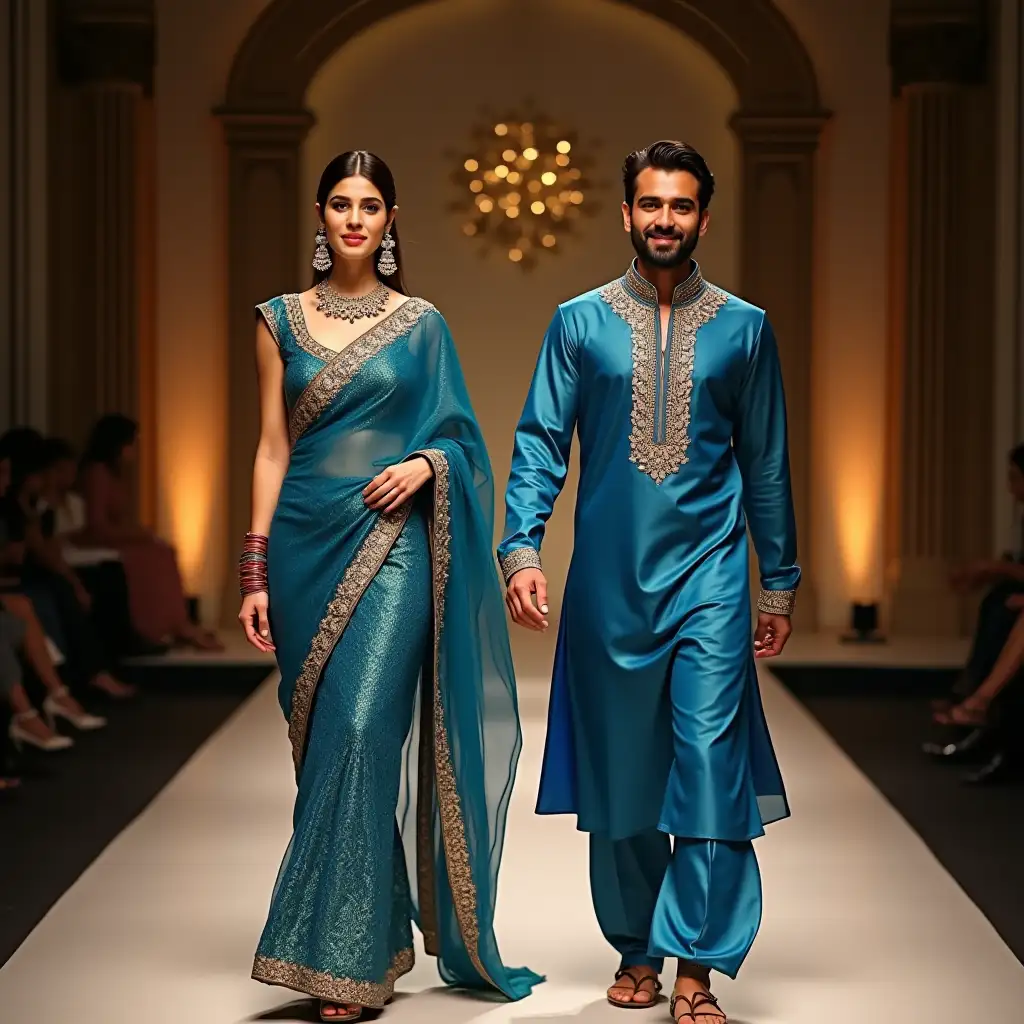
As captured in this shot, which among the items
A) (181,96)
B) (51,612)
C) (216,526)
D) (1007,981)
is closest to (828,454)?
(216,526)

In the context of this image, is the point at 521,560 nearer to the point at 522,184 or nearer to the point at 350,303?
the point at 350,303

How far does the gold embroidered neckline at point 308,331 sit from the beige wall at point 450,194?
6.45 meters

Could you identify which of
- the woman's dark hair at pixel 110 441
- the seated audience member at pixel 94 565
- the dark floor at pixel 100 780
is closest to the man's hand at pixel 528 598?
the dark floor at pixel 100 780

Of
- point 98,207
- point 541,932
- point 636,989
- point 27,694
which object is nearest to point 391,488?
point 636,989

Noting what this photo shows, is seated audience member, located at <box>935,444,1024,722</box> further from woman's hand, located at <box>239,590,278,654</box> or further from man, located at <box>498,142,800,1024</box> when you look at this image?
woman's hand, located at <box>239,590,278,654</box>

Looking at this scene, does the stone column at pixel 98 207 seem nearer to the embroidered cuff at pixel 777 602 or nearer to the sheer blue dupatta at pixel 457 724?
the sheer blue dupatta at pixel 457 724

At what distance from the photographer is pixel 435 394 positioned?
3.25 meters

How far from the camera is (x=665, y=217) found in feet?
10.1

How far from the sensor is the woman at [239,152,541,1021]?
3.03 metres

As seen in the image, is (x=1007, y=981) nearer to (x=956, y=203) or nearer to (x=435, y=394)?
(x=435, y=394)

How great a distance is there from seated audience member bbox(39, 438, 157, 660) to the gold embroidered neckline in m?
4.06

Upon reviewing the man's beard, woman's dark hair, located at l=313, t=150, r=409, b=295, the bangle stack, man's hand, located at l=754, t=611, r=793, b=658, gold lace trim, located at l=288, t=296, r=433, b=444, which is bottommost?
man's hand, located at l=754, t=611, r=793, b=658

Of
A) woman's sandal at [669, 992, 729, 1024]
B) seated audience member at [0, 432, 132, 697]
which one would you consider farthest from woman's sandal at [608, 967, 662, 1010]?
seated audience member at [0, 432, 132, 697]

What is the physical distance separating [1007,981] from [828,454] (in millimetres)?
6424
